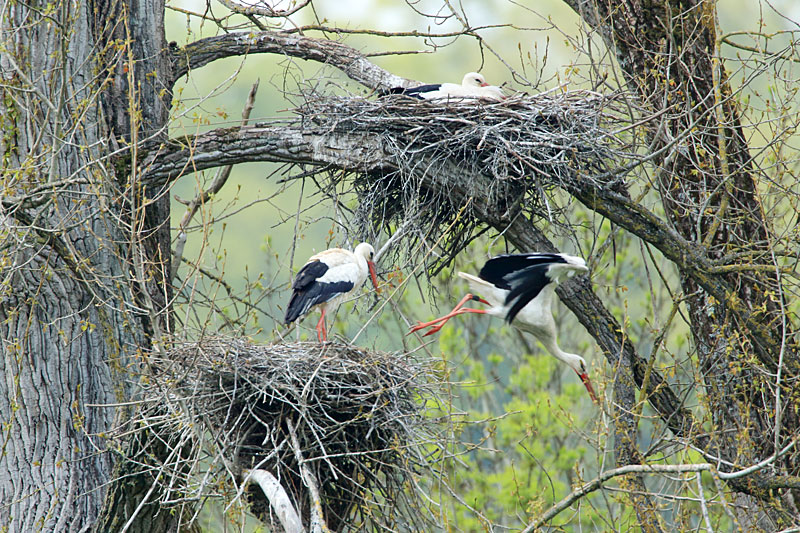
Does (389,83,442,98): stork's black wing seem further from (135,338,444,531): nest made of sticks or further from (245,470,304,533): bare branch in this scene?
(245,470,304,533): bare branch

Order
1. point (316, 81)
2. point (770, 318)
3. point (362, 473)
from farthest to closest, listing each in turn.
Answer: point (770, 318) < point (316, 81) < point (362, 473)

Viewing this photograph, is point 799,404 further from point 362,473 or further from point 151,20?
point 151,20

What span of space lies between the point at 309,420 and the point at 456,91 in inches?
107

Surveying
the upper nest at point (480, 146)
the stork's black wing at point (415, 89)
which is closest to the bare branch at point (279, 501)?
the upper nest at point (480, 146)

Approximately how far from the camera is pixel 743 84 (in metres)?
6.04

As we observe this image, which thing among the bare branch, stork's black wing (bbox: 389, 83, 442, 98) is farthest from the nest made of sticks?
stork's black wing (bbox: 389, 83, 442, 98)

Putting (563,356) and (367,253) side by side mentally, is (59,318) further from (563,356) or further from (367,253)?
(563,356)

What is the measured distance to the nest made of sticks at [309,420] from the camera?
4.68m

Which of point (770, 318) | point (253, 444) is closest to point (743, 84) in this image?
point (770, 318)

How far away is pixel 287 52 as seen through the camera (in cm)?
703

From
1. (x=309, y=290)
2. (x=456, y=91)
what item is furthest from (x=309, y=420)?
(x=456, y=91)

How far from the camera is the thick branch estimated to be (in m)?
6.71

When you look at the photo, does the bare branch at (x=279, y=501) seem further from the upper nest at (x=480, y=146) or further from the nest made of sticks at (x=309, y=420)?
the upper nest at (x=480, y=146)

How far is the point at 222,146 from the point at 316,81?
0.85m
